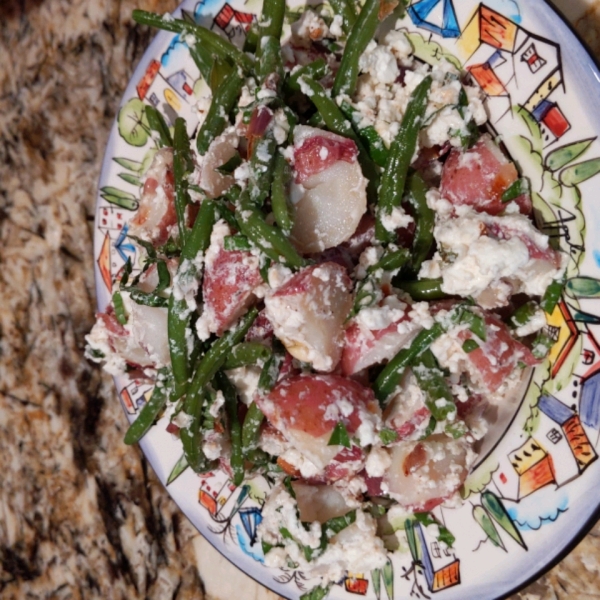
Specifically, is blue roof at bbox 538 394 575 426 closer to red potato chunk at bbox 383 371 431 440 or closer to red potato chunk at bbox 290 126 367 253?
red potato chunk at bbox 383 371 431 440

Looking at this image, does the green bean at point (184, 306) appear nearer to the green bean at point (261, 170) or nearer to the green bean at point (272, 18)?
the green bean at point (261, 170)

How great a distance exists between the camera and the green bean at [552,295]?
121 centimetres

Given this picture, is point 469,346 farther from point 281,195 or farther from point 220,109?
point 220,109

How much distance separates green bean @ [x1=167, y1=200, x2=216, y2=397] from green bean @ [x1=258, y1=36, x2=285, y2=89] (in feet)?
1.16

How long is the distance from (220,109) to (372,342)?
698 mm

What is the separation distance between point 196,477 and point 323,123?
1.11 m

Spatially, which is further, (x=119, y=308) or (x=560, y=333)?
(x=119, y=308)

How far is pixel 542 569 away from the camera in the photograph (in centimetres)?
126

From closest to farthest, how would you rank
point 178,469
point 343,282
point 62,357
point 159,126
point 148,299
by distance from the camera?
point 343,282, point 148,299, point 159,126, point 178,469, point 62,357

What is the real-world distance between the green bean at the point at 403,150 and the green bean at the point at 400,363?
0.92 feet

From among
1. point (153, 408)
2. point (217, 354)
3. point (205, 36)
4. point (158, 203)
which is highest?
point (205, 36)

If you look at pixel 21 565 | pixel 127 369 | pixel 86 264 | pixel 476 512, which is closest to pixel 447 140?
pixel 476 512

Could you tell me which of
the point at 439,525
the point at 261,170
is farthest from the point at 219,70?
the point at 439,525

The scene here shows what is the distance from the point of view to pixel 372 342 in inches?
50.9
